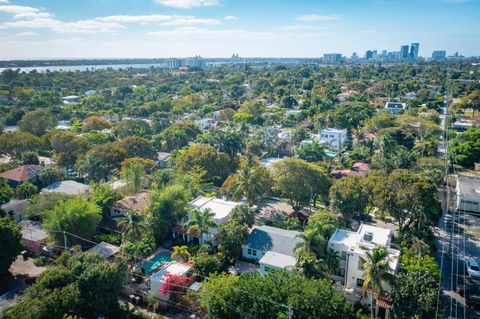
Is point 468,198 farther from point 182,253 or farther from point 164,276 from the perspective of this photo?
point 164,276

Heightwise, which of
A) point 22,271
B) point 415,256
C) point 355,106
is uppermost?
point 355,106

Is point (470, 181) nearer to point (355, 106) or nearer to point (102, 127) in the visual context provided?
point (355, 106)

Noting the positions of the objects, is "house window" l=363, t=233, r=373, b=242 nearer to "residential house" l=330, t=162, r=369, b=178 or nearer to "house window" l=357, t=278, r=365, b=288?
"house window" l=357, t=278, r=365, b=288

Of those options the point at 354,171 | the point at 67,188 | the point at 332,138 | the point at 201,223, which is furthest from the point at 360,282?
the point at 332,138

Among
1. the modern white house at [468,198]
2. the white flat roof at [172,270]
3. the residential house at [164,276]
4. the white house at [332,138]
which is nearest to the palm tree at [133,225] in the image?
the white flat roof at [172,270]

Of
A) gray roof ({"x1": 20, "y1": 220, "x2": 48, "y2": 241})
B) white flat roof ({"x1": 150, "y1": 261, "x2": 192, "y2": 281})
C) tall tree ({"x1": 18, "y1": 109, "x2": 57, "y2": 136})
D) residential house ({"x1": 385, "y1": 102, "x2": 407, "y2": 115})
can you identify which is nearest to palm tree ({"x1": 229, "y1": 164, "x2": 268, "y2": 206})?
white flat roof ({"x1": 150, "y1": 261, "x2": 192, "y2": 281})

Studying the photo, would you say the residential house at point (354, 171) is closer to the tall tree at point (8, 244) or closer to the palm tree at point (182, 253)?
the palm tree at point (182, 253)

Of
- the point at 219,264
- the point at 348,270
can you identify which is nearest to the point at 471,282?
the point at 348,270
